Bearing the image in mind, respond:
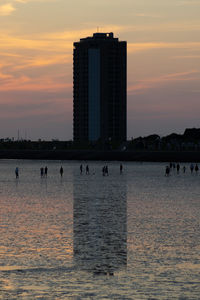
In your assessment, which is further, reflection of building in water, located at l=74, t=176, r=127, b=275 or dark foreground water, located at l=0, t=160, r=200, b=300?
reflection of building in water, located at l=74, t=176, r=127, b=275

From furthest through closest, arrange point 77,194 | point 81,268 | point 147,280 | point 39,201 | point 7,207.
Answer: point 77,194 < point 39,201 < point 7,207 < point 81,268 < point 147,280

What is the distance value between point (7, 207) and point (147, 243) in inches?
736

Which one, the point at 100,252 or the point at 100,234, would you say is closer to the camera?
Result: the point at 100,252

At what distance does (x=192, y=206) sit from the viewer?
44188mm

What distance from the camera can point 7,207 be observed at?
43.3 meters

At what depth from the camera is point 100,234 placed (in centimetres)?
2952

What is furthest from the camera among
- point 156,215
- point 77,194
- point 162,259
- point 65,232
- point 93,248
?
point 77,194

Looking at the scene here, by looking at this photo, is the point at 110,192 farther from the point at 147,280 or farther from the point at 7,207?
the point at 147,280

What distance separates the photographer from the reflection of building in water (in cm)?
2272

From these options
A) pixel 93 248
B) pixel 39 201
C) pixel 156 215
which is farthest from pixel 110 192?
pixel 93 248

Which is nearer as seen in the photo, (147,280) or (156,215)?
(147,280)

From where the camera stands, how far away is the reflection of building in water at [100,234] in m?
22.7

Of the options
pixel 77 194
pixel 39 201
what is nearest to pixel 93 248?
pixel 39 201

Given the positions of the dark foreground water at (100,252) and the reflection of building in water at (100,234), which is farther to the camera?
the reflection of building in water at (100,234)
